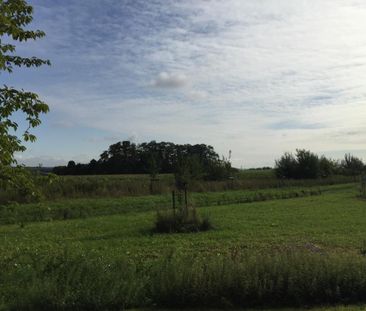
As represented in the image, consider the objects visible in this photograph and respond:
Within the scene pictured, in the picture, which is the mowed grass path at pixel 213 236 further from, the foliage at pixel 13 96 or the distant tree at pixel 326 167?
the distant tree at pixel 326 167

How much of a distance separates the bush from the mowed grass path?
44 cm

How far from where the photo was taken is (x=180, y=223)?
18.9 m

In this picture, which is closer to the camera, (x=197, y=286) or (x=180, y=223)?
(x=197, y=286)

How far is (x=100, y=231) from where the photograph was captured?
19.7 meters

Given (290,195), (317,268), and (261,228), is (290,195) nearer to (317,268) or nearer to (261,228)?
(261,228)

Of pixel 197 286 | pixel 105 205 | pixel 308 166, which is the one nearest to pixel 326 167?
pixel 308 166

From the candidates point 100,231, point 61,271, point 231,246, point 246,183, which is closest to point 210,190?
point 246,183

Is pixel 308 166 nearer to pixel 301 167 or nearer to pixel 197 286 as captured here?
pixel 301 167

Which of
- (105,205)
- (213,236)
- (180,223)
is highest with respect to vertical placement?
(105,205)

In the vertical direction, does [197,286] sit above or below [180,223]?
below

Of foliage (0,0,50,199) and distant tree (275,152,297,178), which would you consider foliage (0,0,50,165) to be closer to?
foliage (0,0,50,199)

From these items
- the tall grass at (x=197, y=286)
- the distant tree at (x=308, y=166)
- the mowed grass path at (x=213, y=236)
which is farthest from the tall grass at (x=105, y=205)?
the distant tree at (x=308, y=166)

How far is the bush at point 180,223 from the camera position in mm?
18672

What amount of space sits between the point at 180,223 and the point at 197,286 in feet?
36.4
